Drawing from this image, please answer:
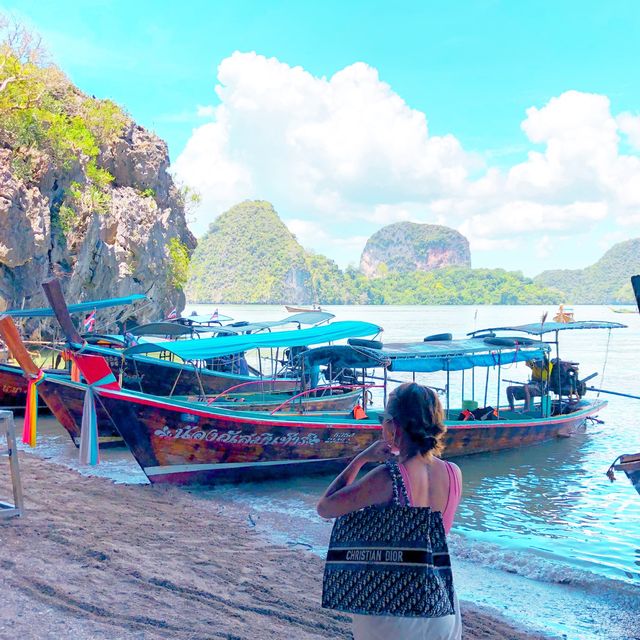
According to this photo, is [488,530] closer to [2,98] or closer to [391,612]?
[391,612]

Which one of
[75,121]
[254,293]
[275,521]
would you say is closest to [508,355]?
[275,521]

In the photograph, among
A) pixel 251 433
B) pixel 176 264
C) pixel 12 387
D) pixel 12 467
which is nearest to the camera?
pixel 12 467

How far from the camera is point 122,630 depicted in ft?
13.2

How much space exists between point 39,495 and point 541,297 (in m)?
136

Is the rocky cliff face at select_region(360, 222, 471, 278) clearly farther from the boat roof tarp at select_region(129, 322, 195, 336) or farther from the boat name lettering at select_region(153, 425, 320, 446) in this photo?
the boat name lettering at select_region(153, 425, 320, 446)

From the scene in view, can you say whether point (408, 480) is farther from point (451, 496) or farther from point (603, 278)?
point (603, 278)

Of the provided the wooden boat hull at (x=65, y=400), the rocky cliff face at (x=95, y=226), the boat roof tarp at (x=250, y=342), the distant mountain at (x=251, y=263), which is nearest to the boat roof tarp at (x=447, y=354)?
the boat roof tarp at (x=250, y=342)

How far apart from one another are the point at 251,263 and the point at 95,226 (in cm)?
10312

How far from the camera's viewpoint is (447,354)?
475 inches

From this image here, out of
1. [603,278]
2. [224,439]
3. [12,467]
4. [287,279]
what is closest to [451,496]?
[12,467]

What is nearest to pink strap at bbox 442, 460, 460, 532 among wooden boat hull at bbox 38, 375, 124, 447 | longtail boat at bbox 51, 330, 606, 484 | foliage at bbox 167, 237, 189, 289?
longtail boat at bbox 51, 330, 606, 484

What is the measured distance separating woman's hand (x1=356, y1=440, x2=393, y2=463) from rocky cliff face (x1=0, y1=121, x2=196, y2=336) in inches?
846

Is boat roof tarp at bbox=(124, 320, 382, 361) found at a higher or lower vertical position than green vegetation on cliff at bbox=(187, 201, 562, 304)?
lower

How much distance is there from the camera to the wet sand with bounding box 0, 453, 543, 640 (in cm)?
418
